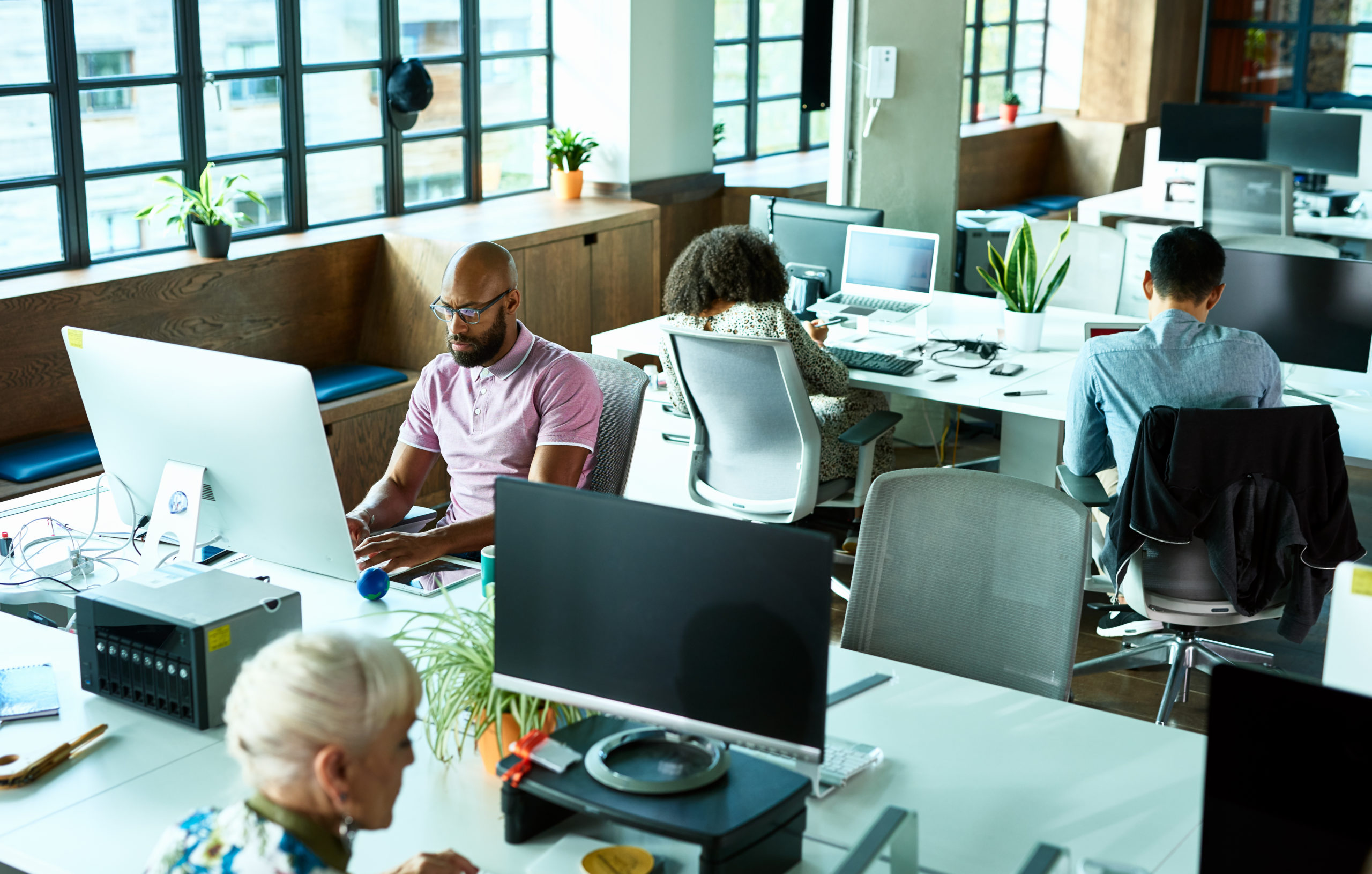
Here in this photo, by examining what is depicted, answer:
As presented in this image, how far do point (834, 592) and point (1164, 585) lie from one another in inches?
48.3

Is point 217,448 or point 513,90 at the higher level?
point 513,90

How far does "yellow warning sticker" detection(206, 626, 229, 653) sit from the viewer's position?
207 cm

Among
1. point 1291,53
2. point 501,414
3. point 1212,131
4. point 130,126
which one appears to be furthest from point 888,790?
point 1291,53

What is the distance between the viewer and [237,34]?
5.31 m

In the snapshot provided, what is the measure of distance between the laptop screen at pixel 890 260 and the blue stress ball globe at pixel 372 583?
8.83ft

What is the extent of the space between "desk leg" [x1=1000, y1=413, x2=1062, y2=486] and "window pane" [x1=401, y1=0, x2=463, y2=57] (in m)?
3.34

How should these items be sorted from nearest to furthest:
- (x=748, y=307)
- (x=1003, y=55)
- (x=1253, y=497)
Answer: (x=1253, y=497) < (x=748, y=307) < (x=1003, y=55)

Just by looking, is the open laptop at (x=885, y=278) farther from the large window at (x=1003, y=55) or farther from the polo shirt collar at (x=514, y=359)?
the large window at (x=1003, y=55)

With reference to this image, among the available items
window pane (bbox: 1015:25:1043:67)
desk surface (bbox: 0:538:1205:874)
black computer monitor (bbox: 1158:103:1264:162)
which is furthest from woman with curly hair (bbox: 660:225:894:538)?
window pane (bbox: 1015:25:1043:67)

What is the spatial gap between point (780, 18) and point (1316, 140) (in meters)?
3.16

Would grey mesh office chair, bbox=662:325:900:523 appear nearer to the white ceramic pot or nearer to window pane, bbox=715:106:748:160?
the white ceramic pot

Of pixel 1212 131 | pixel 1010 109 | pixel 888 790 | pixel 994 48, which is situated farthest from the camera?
pixel 994 48

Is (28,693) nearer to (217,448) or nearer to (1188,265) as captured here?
(217,448)

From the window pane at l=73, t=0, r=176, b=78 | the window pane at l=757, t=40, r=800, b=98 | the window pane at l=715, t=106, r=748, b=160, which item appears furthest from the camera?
the window pane at l=757, t=40, r=800, b=98
